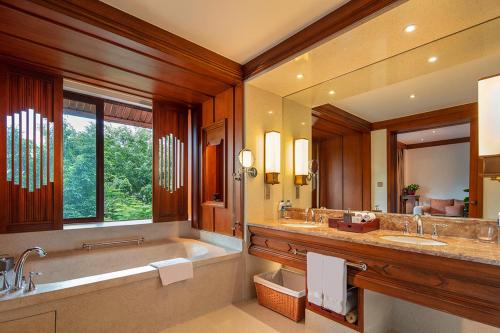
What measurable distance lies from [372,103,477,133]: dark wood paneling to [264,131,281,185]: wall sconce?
0.99 m

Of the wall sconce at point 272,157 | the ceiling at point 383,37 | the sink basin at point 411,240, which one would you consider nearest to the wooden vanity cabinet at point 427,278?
the sink basin at point 411,240

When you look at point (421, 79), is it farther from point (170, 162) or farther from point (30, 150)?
point (30, 150)

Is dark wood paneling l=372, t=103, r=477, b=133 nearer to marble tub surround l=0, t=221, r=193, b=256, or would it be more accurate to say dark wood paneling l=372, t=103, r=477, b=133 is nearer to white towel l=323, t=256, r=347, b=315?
white towel l=323, t=256, r=347, b=315

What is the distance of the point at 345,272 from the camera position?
1802 mm

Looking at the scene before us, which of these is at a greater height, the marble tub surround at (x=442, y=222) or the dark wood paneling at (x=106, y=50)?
the dark wood paneling at (x=106, y=50)

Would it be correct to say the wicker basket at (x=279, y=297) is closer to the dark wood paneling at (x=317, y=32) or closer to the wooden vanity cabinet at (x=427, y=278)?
the wooden vanity cabinet at (x=427, y=278)

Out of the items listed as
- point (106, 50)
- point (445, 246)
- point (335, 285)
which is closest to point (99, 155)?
point (106, 50)

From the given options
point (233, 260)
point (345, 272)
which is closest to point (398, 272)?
point (345, 272)

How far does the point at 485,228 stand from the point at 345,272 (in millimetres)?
950

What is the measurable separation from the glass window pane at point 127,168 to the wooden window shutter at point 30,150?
0.67 m

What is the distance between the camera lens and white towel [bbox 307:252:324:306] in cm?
194

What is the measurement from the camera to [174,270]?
220cm

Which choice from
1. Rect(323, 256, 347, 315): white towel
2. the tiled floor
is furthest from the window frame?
Rect(323, 256, 347, 315): white towel

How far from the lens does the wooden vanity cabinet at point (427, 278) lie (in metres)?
1.26
